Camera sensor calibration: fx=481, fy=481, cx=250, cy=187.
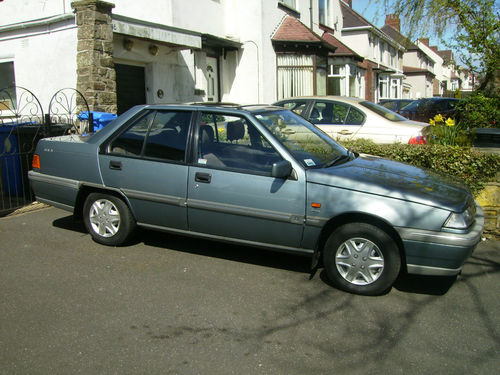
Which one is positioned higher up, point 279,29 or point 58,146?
point 279,29

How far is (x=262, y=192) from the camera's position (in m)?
4.52

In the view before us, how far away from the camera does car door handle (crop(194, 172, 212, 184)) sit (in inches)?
188

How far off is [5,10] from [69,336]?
12.3 metres

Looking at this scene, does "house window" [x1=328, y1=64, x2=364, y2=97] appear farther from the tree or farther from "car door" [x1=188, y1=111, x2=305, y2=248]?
"car door" [x1=188, y1=111, x2=305, y2=248]

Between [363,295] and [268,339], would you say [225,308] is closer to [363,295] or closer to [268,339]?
[268,339]

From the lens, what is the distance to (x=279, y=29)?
16391 millimetres

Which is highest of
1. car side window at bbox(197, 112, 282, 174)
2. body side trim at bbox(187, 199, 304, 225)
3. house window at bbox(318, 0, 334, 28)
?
house window at bbox(318, 0, 334, 28)

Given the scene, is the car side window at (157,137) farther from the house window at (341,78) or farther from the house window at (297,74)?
the house window at (341,78)

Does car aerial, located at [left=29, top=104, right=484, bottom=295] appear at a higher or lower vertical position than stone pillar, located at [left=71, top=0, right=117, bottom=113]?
lower

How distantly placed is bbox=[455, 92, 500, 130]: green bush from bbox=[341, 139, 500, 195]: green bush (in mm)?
3285

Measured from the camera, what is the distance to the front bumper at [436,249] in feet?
Answer: 13.0

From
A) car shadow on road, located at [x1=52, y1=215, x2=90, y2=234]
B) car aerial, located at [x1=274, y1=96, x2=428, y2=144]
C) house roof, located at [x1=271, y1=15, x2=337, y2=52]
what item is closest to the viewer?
car shadow on road, located at [x1=52, y1=215, x2=90, y2=234]

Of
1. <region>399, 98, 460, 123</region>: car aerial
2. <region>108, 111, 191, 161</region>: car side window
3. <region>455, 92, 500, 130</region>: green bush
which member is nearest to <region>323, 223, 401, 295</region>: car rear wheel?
<region>108, 111, 191, 161</region>: car side window

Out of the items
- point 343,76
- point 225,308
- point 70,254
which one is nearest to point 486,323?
point 225,308
